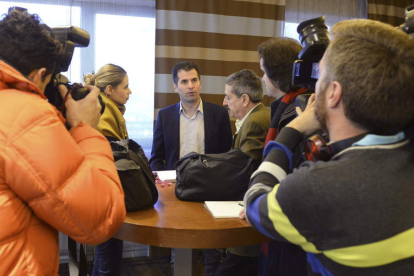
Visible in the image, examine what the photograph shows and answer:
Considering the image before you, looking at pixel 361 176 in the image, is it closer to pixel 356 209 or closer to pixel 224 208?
pixel 356 209

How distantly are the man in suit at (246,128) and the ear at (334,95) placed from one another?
783 mm

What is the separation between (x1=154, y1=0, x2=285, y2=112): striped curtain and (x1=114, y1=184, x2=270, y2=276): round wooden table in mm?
1997

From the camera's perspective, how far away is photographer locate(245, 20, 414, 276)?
0.76 m

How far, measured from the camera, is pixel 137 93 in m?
3.26

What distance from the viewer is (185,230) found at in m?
1.25

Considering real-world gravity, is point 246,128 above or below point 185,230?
above

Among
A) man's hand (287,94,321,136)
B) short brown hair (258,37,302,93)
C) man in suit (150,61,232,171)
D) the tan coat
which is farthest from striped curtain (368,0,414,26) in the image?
man's hand (287,94,321,136)

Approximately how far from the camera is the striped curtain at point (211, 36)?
3.23 m

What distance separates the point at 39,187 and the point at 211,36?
2832mm

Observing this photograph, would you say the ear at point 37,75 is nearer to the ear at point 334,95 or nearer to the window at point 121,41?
the ear at point 334,95

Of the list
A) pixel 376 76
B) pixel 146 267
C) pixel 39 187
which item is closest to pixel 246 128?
pixel 376 76

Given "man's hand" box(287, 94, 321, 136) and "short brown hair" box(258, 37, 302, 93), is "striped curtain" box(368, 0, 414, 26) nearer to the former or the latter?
"short brown hair" box(258, 37, 302, 93)

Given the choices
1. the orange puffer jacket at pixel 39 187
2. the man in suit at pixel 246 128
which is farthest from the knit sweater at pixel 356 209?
the man in suit at pixel 246 128

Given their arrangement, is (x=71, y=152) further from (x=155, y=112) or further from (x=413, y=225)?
(x=155, y=112)
